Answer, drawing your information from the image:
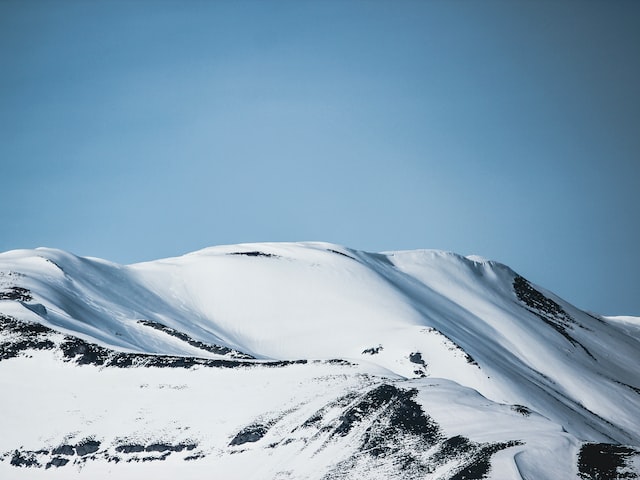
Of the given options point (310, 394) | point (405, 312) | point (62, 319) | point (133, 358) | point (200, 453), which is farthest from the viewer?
point (405, 312)

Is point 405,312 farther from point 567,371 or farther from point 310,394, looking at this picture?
point 310,394

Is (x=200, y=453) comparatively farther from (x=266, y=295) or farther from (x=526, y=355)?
(x=526, y=355)

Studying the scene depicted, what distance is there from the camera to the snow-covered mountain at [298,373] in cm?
4406

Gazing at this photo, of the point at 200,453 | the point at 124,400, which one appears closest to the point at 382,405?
the point at 200,453

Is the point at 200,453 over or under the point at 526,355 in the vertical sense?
under

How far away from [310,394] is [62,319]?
2671 centimetres

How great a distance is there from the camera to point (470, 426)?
146 ft

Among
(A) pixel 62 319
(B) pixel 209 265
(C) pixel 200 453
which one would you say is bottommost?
(C) pixel 200 453

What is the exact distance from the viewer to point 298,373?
56.6 meters

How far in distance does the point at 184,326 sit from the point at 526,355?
42805 mm

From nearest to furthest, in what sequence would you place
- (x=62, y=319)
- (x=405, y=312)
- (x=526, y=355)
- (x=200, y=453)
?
(x=200, y=453), (x=62, y=319), (x=405, y=312), (x=526, y=355)

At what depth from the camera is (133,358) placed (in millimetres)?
60500

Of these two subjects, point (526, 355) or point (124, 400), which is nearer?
point (124, 400)

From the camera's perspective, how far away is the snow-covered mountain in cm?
4406
